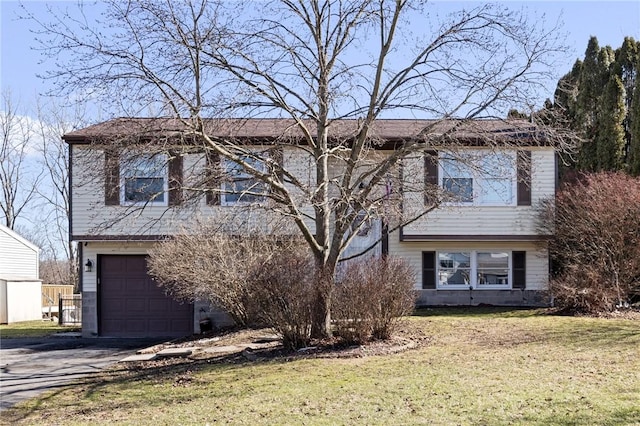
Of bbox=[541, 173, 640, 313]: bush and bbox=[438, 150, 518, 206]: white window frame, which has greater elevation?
bbox=[438, 150, 518, 206]: white window frame

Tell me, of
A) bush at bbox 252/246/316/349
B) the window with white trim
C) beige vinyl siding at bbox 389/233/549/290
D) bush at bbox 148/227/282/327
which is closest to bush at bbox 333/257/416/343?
bush at bbox 252/246/316/349

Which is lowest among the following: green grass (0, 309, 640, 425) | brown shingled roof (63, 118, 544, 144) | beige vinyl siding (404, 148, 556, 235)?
green grass (0, 309, 640, 425)

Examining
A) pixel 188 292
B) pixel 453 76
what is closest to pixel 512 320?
pixel 453 76

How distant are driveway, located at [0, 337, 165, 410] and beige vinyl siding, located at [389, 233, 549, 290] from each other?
8201 mm

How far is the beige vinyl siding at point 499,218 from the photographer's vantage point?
68.3ft

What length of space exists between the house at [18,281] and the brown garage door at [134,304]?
1163 centimetres

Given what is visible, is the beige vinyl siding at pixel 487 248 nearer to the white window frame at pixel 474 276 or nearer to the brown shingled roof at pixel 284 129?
the white window frame at pixel 474 276

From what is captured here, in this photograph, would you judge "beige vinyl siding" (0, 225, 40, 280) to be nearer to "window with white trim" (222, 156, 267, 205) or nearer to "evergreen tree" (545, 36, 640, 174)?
"window with white trim" (222, 156, 267, 205)

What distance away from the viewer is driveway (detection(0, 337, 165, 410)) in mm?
11630

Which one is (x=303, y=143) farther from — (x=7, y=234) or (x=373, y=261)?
(x=7, y=234)

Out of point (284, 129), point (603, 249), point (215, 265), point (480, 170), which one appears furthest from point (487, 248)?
point (284, 129)

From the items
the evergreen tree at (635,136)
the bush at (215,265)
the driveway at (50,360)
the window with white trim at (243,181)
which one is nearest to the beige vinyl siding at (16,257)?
the driveway at (50,360)

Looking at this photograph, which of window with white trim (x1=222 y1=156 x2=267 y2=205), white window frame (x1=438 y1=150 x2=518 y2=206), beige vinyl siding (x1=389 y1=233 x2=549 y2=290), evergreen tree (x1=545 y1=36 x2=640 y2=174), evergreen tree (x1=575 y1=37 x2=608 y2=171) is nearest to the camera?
window with white trim (x1=222 y1=156 x2=267 y2=205)

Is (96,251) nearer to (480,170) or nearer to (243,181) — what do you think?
(243,181)
